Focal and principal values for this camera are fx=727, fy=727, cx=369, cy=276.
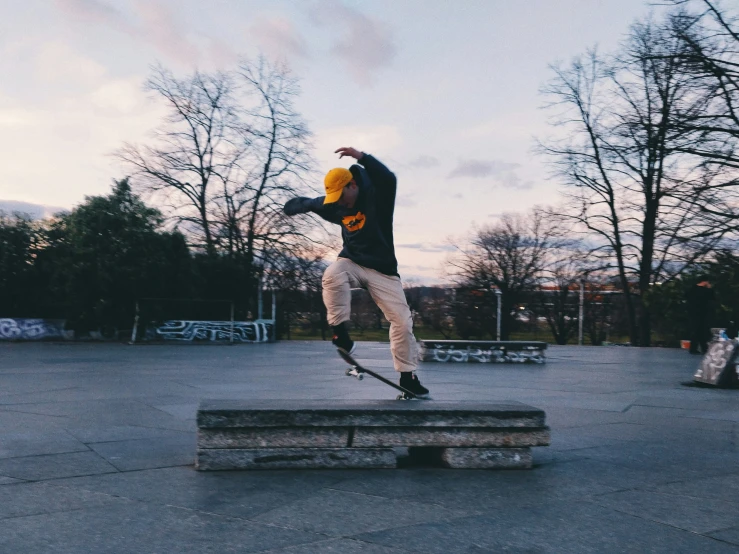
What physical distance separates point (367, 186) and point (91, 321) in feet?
65.7

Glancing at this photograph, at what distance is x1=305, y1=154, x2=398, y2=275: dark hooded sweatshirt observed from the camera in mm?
5500

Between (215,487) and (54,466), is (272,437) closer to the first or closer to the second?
(215,487)

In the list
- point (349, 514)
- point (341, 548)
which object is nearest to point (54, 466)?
point (349, 514)

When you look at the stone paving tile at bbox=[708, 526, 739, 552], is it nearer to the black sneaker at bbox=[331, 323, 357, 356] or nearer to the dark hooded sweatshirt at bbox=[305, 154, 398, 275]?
the black sneaker at bbox=[331, 323, 357, 356]

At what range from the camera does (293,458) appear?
4453 mm

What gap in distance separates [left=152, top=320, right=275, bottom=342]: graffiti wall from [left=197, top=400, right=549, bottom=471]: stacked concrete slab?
66.6 feet

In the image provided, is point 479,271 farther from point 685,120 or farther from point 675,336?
point 685,120

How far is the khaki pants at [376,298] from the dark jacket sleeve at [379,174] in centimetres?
63

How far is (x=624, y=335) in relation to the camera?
53.0 m

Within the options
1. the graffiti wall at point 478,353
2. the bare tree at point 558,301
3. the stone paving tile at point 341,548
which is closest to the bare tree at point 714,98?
the graffiti wall at point 478,353

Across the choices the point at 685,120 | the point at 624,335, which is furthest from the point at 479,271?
the point at 685,120

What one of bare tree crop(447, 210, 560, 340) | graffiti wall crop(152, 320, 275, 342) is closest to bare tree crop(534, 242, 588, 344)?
bare tree crop(447, 210, 560, 340)

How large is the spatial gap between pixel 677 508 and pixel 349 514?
5.56ft

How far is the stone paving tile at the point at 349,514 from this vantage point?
3.33 meters
